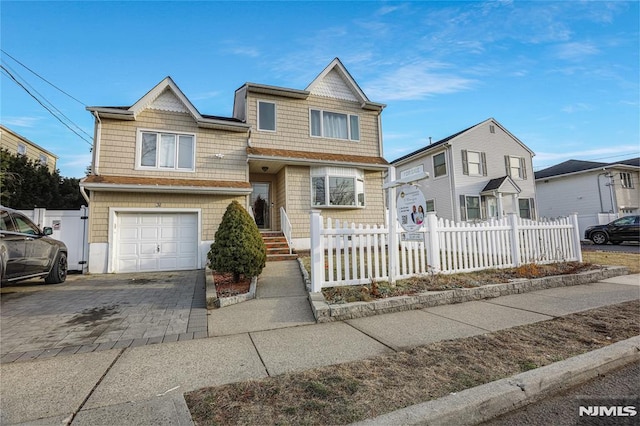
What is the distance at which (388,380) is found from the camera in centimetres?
263

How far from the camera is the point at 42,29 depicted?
894cm

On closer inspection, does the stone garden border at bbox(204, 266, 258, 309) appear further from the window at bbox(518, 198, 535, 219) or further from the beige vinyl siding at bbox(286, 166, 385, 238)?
the window at bbox(518, 198, 535, 219)

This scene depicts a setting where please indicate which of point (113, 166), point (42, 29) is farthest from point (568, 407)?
point (42, 29)

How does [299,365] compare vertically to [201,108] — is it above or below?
below

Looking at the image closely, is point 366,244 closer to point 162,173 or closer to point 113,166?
point 162,173

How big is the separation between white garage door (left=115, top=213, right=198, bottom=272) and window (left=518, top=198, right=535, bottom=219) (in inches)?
840

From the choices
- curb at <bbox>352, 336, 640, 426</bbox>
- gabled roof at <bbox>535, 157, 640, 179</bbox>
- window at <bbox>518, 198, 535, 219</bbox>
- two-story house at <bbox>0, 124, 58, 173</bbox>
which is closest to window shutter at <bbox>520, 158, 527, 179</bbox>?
window at <bbox>518, 198, 535, 219</bbox>

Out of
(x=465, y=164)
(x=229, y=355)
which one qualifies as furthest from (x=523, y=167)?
(x=229, y=355)

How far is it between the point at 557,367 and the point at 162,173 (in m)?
11.5

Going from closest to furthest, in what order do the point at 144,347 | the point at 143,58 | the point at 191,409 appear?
the point at 191,409 → the point at 144,347 → the point at 143,58

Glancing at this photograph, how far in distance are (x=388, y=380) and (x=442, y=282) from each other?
3800 millimetres

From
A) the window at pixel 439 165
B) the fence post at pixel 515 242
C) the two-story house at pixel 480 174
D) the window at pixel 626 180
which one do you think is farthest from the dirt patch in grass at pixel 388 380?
the window at pixel 626 180

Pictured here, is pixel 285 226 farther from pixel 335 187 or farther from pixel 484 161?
pixel 484 161

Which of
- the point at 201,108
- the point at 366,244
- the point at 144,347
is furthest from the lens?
the point at 201,108
